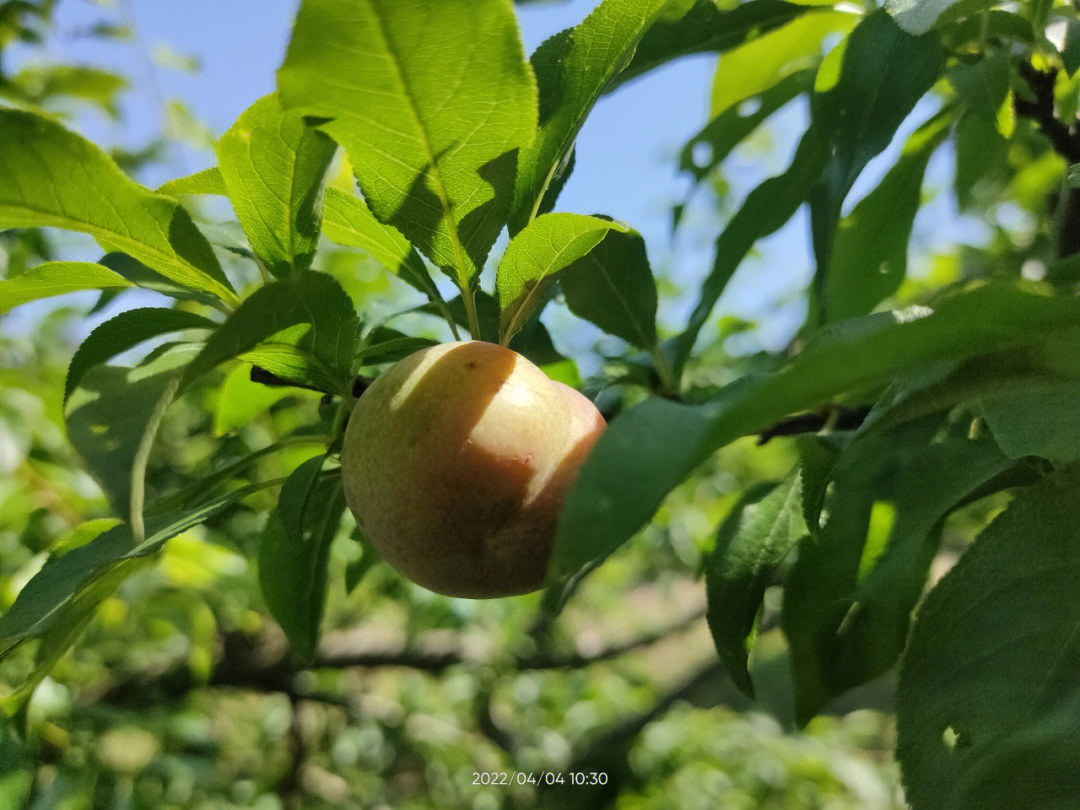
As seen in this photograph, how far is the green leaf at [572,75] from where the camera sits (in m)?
0.55

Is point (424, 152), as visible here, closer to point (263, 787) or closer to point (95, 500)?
point (95, 500)

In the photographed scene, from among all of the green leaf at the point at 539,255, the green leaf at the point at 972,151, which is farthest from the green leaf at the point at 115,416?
the green leaf at the point at 972,151

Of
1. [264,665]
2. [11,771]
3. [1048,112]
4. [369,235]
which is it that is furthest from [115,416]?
[264,665]

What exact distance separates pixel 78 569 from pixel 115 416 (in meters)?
0.14

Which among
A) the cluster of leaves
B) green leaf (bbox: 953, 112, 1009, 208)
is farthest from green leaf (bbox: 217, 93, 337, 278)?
green leaf (bbox: 953, 112, 1009, 208)

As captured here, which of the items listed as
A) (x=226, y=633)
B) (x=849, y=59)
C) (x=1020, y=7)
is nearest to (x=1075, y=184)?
(x=849, y=59)

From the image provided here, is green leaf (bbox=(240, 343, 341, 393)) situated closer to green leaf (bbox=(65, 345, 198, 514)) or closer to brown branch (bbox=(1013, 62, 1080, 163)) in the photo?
green leaf (bbox=(65, 345, 198, 514))

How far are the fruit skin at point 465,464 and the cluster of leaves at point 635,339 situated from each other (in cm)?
6

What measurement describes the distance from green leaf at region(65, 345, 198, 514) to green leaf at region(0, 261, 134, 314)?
6 centimetres

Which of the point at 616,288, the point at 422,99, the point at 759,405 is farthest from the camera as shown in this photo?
the point at 616,288

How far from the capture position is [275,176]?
55cm

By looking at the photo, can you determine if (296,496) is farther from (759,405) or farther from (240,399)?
(759,405)

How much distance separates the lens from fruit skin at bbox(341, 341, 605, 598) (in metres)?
0.53

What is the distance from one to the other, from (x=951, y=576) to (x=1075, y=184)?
26cm
